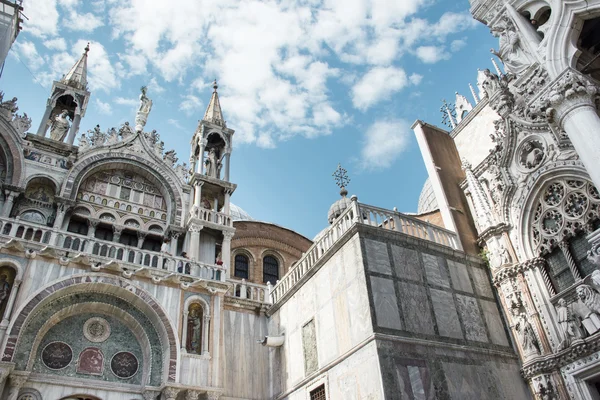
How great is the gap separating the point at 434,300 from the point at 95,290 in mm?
9612

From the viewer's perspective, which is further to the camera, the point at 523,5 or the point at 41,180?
the point at 41,180

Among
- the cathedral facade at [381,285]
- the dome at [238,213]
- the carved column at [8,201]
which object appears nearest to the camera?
the cathedral facade at [381,285]

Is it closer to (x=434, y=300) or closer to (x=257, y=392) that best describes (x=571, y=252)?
(x=434, y=300)

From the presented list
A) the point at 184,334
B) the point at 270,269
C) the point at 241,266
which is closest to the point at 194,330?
the point at 184,334

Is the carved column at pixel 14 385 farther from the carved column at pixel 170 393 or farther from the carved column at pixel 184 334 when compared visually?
the carved column at pixel 184 334

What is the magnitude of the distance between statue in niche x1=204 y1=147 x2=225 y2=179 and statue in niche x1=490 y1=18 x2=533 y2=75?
12.6m

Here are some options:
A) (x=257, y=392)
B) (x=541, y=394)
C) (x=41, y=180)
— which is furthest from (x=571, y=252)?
(x=41, y=180)

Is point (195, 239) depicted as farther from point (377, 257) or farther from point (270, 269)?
point (270, 269)

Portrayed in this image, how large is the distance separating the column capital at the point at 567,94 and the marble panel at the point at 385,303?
549 cm

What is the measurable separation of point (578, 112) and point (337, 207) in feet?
51.3

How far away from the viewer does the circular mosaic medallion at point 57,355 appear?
12352 millimetres

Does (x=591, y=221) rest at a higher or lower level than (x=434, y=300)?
higher

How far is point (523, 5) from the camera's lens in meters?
12.5

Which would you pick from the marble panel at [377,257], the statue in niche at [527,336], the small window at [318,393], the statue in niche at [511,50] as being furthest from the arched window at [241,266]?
the statue in niche at [511,50]
